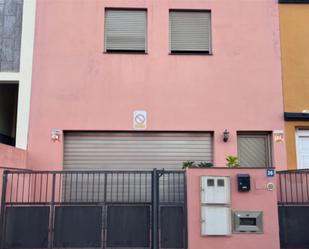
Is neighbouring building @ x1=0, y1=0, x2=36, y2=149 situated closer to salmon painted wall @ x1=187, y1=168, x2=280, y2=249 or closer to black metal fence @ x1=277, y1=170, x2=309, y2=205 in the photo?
salmon painted wall @ x1=187, y1=168, x2=280, y2=249

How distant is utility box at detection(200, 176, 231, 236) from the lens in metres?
7.64

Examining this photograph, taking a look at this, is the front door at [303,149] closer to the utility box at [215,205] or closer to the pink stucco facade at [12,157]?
the utility box at [215,205]

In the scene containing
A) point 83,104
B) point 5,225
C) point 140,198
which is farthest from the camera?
point 83,104

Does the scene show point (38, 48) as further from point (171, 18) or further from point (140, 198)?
point (140, 198)

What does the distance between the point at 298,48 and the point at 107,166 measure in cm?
659

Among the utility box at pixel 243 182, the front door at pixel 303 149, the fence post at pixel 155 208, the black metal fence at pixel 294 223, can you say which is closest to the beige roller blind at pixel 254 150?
the front door at pixel 303 149

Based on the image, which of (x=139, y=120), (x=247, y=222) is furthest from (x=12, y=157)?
(x=247, y=222)

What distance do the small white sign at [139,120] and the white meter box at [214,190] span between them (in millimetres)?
2932

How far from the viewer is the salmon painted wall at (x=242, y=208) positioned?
764 cm

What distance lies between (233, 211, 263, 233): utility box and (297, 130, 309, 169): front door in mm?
3228

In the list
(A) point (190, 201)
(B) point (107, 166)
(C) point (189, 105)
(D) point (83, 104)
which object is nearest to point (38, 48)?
(D) point (83, 104)

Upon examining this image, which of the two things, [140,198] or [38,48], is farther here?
[38,48]

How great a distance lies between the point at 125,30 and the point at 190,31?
6.36 feet

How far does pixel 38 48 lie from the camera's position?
10.4 meters
